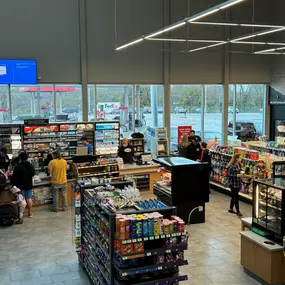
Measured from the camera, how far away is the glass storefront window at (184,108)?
16.5m

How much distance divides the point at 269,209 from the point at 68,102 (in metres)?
9.86

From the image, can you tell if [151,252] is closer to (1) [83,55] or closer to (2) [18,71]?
(2) [18,71]

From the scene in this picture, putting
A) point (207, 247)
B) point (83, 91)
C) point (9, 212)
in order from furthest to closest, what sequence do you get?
point (83, 91), point (9, 212), point (207, 247)

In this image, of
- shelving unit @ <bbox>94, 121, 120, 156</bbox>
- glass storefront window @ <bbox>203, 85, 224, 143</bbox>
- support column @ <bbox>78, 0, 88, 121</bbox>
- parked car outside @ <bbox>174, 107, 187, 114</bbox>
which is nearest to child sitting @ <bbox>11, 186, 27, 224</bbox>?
shelving unit @ <bbox>94, 121, 120, 156</bbox>

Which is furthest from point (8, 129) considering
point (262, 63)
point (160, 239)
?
point (262, 63)

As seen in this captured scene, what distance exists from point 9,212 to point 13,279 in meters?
2.92

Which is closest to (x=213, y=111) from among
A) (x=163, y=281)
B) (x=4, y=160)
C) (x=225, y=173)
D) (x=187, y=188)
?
(x=225, y=173)

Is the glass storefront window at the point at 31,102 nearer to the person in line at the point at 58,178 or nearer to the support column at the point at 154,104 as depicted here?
the support column at the point at 154,104

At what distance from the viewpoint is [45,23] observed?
13672 mm

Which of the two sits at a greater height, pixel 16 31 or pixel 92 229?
pixel 16 31

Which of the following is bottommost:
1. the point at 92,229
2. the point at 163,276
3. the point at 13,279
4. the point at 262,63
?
the point at 13,279

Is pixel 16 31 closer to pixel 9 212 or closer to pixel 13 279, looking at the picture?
pixel 9 212

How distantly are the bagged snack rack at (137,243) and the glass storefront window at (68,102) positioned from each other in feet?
31.3

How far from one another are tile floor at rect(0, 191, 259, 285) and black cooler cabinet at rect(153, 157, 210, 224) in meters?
0.42
